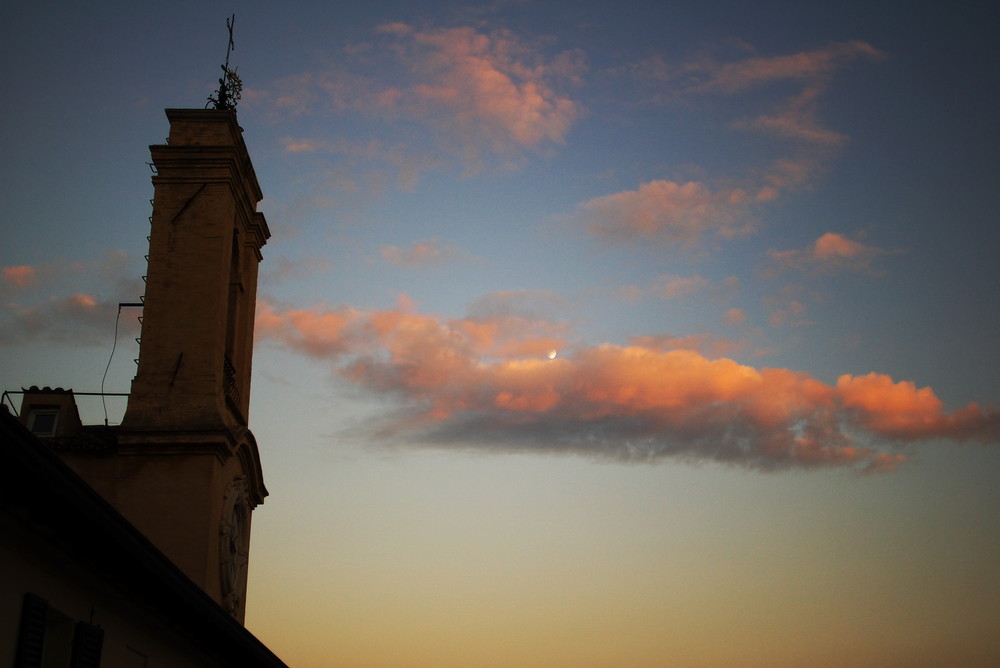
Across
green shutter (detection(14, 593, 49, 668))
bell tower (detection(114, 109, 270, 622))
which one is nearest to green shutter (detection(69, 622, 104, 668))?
green shutter (detection(14, 593, 49, 668))

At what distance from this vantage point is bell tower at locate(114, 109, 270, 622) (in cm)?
2281

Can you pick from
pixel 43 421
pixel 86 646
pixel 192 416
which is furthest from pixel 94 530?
pixel 43 421

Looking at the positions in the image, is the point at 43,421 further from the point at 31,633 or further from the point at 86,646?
the point at 31,633

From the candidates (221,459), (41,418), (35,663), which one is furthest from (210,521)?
(35,663)

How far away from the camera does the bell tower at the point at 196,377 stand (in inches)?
898

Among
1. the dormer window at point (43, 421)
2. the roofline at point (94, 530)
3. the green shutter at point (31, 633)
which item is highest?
the dormer window at point (43, 421)

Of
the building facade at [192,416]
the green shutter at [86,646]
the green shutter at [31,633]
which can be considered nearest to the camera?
the green shutter at [31,633]

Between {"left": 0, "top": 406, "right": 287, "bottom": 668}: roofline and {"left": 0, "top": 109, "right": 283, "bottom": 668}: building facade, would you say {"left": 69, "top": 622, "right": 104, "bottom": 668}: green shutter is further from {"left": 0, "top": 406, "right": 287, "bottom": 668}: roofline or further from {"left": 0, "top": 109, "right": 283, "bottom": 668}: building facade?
{"left": 0, "top": 109, "right": 283, "bottom": 668}: building facade

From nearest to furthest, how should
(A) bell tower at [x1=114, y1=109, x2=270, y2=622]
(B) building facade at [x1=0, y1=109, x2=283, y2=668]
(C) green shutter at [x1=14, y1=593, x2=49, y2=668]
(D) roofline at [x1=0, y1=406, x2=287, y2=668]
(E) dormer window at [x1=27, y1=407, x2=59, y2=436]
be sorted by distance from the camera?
(D) roofline at [x1=0, y1=406, x2=287, y2=668] < (C) green shutter at [x1=14, y1=593, x2=49, y2=668] < (B) building facade at [x1=0, y1=109, x2=283, y2=668] < (A) bell tower at [x1=114, y1=109, x2=270, y2=622] < (E) dormer window at [x1=27, y1=407, x2=59, y2=436]

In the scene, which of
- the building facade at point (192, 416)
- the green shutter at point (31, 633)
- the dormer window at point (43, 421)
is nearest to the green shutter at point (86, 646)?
the green shutter at point (31, 633)

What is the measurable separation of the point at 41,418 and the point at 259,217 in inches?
301

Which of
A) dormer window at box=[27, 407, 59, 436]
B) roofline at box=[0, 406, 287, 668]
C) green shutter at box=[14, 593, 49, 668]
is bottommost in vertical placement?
green shutter at box=[14, 593, 49, 668]

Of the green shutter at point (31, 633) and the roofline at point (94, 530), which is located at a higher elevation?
the roofline at point (94, 530)

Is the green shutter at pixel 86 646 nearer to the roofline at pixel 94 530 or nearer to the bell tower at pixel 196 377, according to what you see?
the roofline at pixel 94 530
